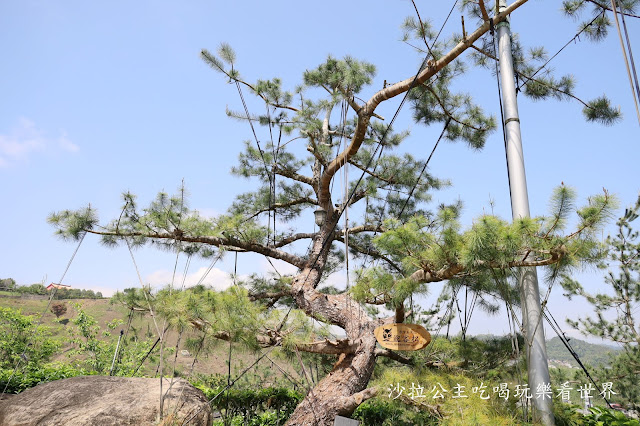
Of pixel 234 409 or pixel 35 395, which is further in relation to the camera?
pixel 234 409

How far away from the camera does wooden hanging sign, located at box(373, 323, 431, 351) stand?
2461 mm

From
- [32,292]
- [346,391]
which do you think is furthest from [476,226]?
[32,292]

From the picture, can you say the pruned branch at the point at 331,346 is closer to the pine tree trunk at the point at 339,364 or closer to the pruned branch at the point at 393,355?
the pine tree trunk at the point at 339,364

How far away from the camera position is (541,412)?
2086mm

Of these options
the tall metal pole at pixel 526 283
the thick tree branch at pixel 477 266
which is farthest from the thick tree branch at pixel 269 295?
the tall metal pole at pixel 526 283

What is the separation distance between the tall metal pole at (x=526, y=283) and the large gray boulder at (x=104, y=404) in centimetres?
198

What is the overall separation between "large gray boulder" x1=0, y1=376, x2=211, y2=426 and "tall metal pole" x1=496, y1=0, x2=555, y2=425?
1.98 m

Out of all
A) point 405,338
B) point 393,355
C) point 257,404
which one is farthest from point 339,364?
point 257,404

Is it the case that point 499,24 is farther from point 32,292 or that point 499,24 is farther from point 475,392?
point 32,292

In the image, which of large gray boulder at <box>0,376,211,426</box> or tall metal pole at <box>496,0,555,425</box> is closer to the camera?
tall metal pole at <box>496,0,555,425</box>

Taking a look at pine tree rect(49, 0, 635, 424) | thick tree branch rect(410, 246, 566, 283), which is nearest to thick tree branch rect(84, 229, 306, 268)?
pine tree rect(49, 0, 635, 424)

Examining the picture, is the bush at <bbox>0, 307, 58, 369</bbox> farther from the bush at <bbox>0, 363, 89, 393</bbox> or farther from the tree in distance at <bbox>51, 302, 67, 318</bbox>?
the tree in distance at <bbox>51, 302, 67, 318</bbox>

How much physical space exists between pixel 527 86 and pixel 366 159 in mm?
1553

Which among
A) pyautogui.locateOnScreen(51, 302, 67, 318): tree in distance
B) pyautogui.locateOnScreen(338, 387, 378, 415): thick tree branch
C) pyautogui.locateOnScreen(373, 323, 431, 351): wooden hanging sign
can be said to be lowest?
pyautogui.locateOnScreen(338, 387, 378, 415): thick tree branch
